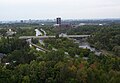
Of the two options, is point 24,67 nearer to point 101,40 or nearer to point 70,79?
point 70,79

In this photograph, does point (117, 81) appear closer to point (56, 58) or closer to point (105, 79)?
point (105, 79)

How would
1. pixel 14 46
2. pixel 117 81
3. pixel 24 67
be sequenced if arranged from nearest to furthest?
pixel 117 81
pixel 24 67
pixel 14 46

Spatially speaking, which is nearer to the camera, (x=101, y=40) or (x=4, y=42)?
(x=4, y=42)

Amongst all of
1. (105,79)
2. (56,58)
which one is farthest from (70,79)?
(56,58)

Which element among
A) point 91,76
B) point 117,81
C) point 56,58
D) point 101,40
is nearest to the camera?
point 117,81

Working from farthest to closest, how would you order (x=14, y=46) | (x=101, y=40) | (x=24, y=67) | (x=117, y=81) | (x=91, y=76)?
(x=101, y=40) → (x=14, y=46) → (x=24, y=67) → (x=91, y=76) → (x=117, y=81)

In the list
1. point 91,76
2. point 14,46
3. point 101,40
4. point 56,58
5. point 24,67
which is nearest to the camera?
point 91,76

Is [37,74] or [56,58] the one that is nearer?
[37,74]

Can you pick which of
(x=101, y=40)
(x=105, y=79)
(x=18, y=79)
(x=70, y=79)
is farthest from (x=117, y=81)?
(x=101, y=40)

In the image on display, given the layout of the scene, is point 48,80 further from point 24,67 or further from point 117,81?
point 117,81
